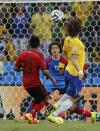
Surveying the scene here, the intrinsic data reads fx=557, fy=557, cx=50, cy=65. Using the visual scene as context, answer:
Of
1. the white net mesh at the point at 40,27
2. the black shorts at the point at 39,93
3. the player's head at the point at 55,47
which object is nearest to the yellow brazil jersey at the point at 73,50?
the black shorts at the point at 39,93

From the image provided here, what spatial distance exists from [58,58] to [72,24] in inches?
66.0

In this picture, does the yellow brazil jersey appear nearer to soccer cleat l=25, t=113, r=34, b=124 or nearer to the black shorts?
the black shorts

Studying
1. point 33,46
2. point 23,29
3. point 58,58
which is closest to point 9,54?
point 23,29

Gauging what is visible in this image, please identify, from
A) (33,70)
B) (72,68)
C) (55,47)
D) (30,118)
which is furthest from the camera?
(55,47)

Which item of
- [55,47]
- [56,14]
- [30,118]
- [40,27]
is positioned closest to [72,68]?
[30,118]

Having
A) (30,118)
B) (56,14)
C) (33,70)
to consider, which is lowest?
(30,118)

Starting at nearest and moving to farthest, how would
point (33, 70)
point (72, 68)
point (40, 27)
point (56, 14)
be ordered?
1. point (72, 68)
2. point (33, 70)
3. point (56, 14)
4. point (40, 27)

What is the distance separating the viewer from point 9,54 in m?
9.85

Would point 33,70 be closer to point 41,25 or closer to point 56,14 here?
point 56,14

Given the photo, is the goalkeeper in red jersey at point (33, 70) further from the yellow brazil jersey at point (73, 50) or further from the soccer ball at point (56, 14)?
the soccer ball at point (56, 14)

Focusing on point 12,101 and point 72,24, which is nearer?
point 72,24

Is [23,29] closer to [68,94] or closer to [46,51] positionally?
[46,51]

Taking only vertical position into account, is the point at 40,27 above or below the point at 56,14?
below

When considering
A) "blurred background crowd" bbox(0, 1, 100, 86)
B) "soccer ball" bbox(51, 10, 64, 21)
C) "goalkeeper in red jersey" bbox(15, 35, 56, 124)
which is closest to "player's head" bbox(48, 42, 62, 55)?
"goalkeeper in red jersey" bbox(15, 35, 56, 124)
